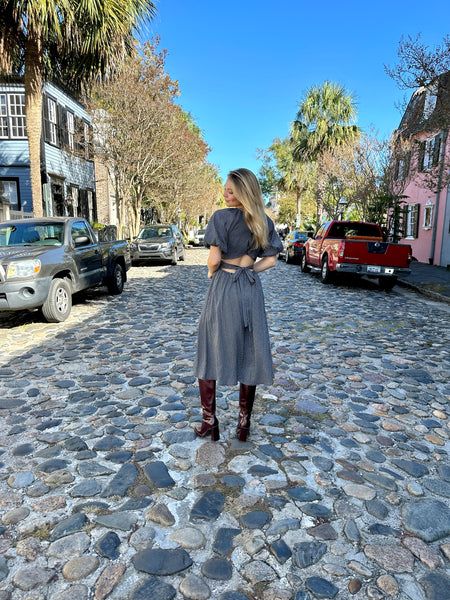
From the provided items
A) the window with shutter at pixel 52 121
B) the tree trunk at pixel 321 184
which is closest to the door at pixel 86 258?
the window with shutter at pixel 52 121

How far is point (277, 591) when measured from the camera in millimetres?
1906

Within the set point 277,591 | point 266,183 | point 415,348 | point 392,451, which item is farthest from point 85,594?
point 266,183

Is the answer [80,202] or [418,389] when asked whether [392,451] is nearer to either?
[418,389]

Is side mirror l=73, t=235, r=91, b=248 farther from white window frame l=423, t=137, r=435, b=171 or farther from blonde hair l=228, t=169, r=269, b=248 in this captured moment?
white window frame l=423, t=137, r=435, b=171

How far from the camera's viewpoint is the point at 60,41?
12164 millimetres

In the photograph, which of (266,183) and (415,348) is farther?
(266,183)

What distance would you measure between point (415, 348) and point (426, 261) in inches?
613

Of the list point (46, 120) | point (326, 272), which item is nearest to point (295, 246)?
point (326, 272)

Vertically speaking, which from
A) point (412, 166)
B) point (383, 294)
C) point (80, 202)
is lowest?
point (383, 294)

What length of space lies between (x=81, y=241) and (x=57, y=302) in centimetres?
160

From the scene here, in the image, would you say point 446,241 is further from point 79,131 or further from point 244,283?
point 79,131

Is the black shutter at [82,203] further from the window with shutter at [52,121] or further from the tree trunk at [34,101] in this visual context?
the tree trunk at [34,101]

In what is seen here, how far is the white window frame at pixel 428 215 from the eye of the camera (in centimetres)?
1962

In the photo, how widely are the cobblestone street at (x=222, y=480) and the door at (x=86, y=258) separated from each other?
8.82 ft
